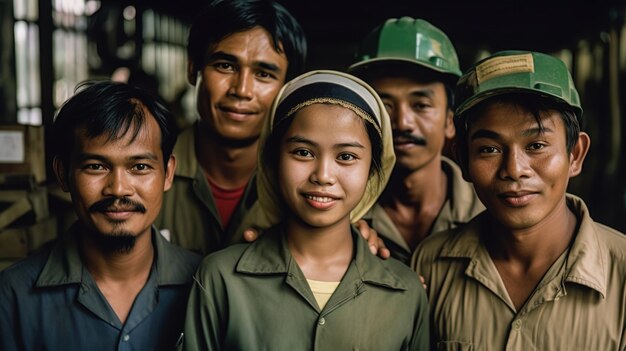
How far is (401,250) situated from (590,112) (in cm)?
897

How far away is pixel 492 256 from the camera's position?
2.49 metres

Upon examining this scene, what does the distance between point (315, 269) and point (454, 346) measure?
→ 0.60 meters

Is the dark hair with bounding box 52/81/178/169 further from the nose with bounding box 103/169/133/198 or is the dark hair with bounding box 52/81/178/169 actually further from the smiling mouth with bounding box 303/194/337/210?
the smiling mouth with bounding box 303/194/337/210

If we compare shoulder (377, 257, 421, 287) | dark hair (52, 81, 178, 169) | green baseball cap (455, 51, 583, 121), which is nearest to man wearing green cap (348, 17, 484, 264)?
shoulder (377, 257, 421, 287)

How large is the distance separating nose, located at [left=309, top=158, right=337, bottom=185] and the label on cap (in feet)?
2.12

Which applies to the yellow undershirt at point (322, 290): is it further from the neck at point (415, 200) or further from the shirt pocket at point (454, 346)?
the neck at point (415, 200)

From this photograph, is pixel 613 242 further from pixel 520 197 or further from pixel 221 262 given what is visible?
pixel 221 262

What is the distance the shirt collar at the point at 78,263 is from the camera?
7.77 feet

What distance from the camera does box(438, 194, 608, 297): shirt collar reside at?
7.21ft

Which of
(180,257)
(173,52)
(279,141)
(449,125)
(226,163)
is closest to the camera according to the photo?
(279,141)

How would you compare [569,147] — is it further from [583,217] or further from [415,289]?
[415,289]

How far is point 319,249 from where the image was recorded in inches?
94.4

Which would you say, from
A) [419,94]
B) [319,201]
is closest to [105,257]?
[319,201]

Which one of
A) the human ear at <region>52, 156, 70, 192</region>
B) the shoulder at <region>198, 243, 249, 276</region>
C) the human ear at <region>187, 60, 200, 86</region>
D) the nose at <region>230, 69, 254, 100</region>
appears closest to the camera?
the shoulder at <region>198, 243, 249, 276</region>
